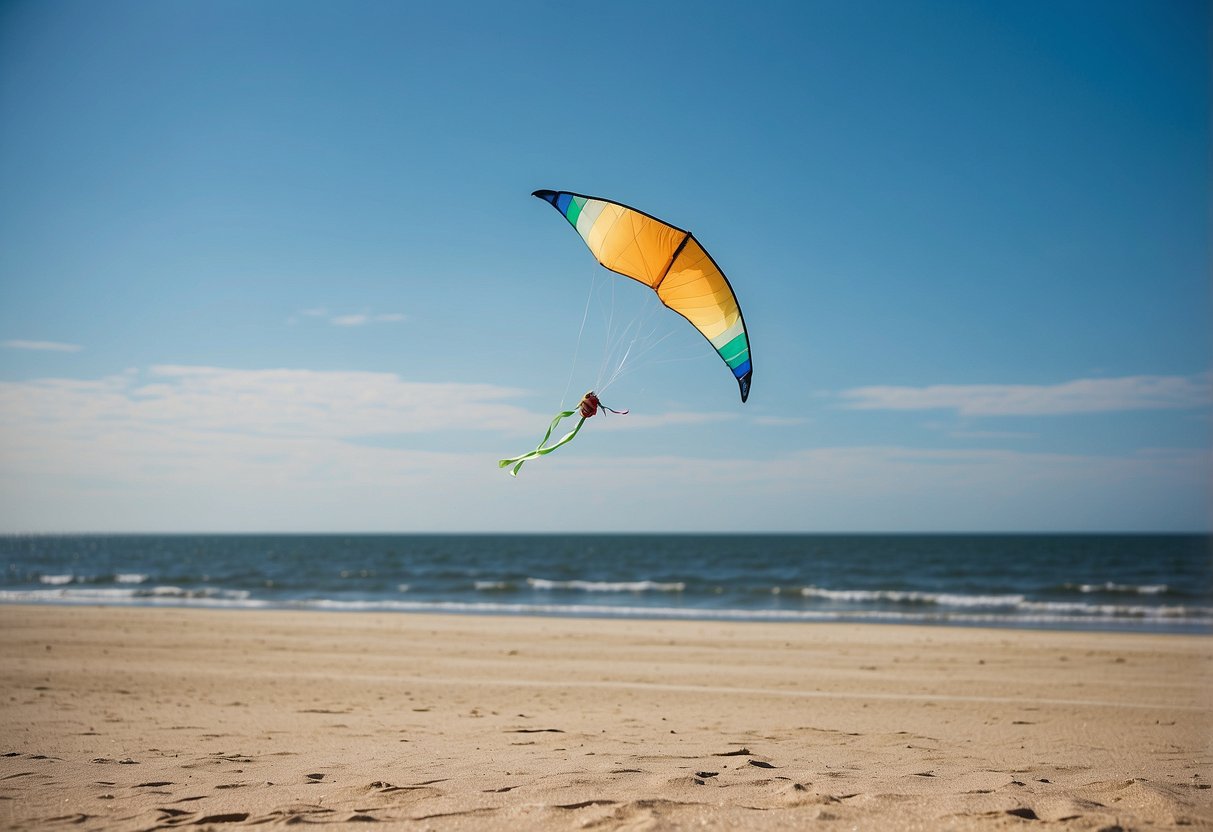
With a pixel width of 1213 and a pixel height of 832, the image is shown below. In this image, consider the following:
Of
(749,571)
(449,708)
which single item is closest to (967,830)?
(449,708)

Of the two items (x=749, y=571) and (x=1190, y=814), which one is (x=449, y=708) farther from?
(x=749, y=571)

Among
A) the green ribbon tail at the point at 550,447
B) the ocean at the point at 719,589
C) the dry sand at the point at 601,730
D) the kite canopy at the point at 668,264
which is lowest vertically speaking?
the ocean at the point at 719,589

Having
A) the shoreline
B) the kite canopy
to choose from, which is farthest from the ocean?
the kite canopy

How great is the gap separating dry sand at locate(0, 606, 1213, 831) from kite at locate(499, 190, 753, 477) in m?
2.82

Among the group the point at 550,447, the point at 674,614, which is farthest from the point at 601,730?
the point at 674,614

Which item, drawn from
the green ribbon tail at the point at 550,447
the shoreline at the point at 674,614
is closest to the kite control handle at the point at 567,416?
the green ribbon tail at the point at 550,447

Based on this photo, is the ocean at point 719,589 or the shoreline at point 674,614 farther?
the ocean at point 719,589

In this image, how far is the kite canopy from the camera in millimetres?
6969

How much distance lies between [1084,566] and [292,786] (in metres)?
50.4

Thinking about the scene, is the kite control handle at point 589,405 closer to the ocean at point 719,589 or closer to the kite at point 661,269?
the kite at point 661,269

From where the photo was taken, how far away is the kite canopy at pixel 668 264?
697cm

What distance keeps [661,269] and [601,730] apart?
14.7ft

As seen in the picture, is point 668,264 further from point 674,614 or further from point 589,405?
point 674,614

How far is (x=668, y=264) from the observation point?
7.24 metres
